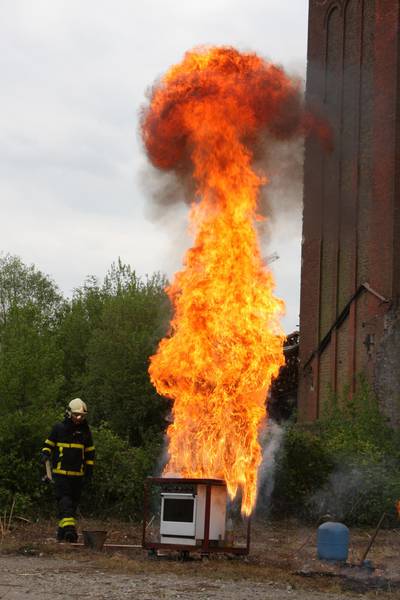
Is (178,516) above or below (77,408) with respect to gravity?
below

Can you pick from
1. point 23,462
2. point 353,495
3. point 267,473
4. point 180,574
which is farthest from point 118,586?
point 353,495

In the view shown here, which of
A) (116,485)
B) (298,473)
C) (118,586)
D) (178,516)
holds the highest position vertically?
(298,473)

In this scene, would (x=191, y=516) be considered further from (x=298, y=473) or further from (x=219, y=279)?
(x=298, y=473)

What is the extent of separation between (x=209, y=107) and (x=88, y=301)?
31.1 meters

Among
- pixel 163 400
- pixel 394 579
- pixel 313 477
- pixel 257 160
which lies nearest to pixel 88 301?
pixel 163 400

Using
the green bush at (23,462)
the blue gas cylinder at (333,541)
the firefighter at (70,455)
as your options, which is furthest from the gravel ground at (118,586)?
the green bush at (23,462)

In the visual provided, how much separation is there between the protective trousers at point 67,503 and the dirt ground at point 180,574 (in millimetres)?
287

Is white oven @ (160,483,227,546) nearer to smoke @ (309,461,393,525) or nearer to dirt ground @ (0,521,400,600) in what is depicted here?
dirt ground @ (0,521,400,600)

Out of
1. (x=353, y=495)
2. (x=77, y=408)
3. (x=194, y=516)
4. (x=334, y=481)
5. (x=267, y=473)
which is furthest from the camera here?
(x=334, y=481)

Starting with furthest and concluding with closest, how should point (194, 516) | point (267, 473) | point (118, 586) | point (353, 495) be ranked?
point (267, 473) → point (353, 495) → point (194, 516) → point (118, 586)

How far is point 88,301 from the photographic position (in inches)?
1805

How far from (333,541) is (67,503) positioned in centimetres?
389

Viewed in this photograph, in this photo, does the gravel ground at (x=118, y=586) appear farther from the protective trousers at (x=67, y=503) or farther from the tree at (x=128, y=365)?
the tree at (x=128, y=365)

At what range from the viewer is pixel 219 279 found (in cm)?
1480
